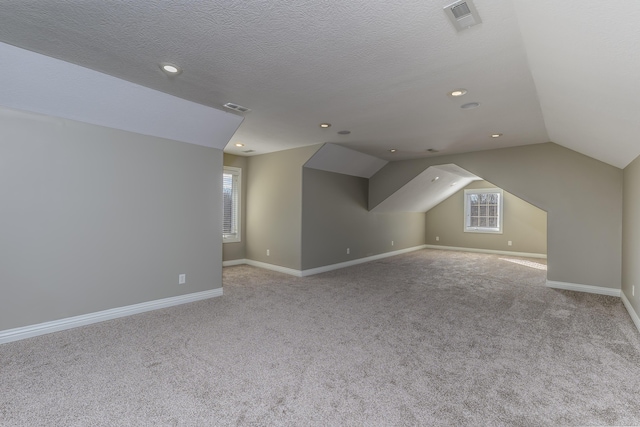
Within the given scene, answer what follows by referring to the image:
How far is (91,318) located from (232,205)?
3.57 m

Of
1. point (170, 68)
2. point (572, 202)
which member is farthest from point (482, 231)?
point (170, 68)

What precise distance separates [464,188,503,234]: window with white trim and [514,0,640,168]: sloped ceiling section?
5.47m

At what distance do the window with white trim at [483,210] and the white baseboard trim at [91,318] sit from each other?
25.8 ft

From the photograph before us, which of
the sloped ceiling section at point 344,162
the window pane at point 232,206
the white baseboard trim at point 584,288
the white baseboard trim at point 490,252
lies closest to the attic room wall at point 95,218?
the sloped ceiling section at point 344,162

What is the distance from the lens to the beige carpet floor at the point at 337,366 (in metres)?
1.79

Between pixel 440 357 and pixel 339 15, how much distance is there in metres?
2.69

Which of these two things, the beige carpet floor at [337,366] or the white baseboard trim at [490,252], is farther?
the white baseboard trim at [490,252]

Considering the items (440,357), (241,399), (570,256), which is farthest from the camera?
(570,256)

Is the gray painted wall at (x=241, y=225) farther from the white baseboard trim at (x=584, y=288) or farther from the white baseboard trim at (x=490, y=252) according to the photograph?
the white baseboard trim at (x=490, y=252)

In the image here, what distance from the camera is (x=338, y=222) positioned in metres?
6.30

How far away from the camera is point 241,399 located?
1922 millimetres

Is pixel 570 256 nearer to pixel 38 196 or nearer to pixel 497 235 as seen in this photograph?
pixel 497 235

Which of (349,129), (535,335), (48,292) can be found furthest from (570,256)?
(48,292)

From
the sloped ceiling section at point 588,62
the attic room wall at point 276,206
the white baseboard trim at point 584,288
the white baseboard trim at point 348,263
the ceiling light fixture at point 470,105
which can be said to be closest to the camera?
the sloped ceiling section at point 588,62
